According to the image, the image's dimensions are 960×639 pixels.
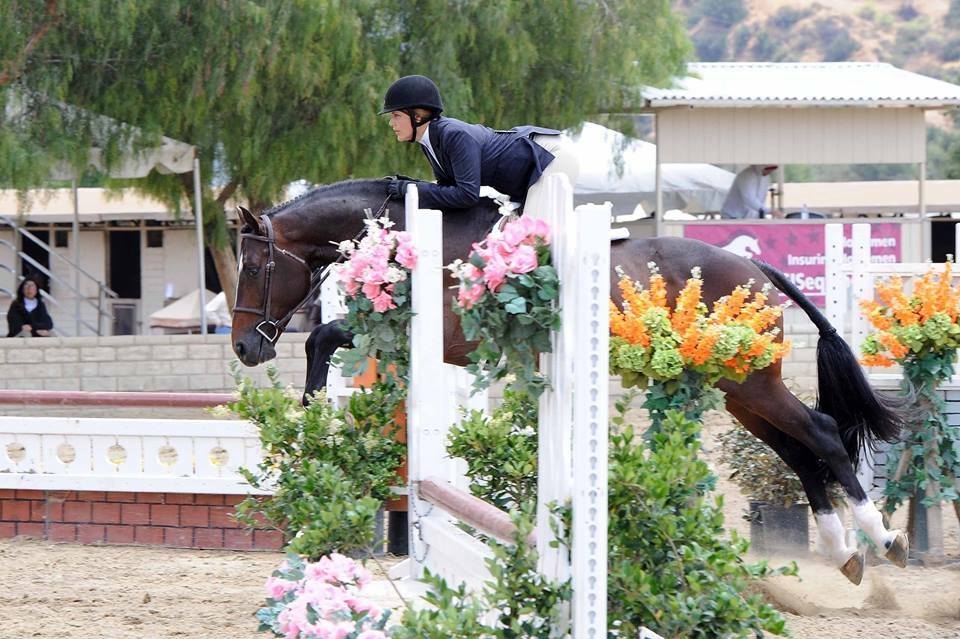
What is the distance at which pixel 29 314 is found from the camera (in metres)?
10.6

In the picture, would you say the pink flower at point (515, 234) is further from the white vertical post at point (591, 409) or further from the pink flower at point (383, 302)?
the pink flower at point (383, 302)

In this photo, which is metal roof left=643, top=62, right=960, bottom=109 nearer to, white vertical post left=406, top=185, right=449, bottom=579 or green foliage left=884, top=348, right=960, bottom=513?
green foliage left=884, top=348, right=960, bottom=513

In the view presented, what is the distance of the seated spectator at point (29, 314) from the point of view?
413 inches

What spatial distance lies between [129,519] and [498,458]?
248 centimetres

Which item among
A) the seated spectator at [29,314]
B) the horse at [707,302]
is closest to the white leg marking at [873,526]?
the horse at [707,302]

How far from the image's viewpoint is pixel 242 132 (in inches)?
384

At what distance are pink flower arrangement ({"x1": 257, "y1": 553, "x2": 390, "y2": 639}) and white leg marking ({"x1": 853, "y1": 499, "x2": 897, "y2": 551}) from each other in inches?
86.9

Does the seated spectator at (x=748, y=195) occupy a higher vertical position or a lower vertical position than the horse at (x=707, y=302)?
higher

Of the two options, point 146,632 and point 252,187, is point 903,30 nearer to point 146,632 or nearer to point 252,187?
point 252,187

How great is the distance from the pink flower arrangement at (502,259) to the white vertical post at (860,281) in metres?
2.86

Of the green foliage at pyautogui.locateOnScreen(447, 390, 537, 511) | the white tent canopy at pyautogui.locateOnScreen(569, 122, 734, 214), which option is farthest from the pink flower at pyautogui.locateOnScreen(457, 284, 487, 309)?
the white tent canopy at pyautogui.locateOnScreen(569, 122, 734, 214)

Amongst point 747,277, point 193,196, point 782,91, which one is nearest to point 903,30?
point 782,91

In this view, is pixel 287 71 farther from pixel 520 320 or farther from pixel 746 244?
pixel 520 320

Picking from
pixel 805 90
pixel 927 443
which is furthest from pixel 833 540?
pixel 805 90
